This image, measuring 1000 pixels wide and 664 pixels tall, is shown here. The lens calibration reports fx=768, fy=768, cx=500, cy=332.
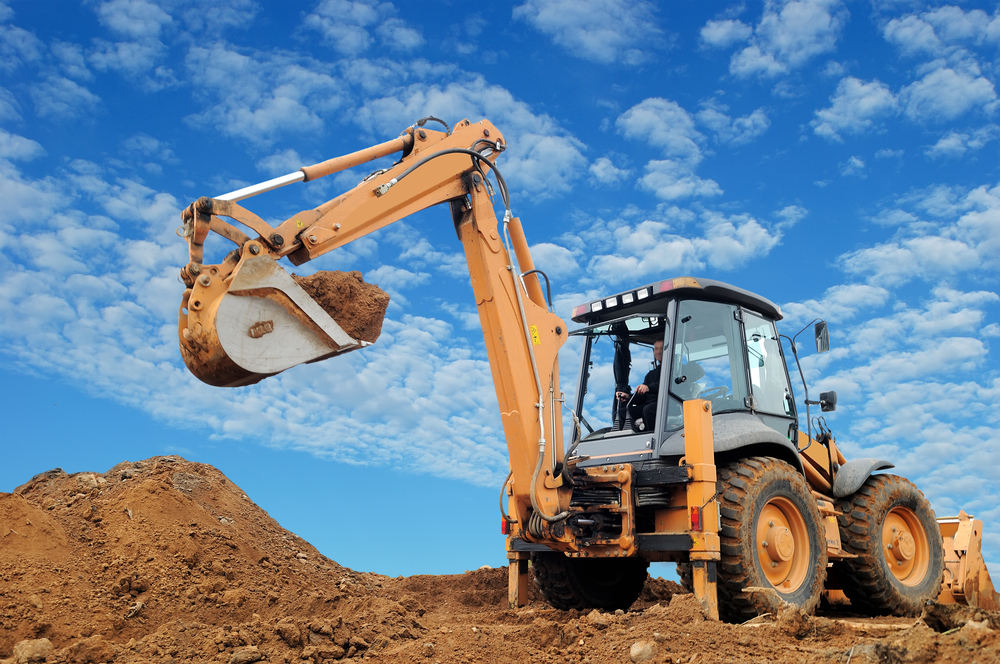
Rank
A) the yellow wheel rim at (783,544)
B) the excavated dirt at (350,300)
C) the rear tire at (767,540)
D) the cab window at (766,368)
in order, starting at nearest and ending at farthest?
the excavated dirt at (350,300), the rear tire at (767,540), the yellow wheel rim at (783,544), the cab window at (766,368)

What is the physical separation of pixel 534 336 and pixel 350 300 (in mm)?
1562

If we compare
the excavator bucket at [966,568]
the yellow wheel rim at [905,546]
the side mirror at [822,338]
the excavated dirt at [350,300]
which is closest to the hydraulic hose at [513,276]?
the excavated dirt at [350,300]

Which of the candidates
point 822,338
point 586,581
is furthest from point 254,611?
point 822,338

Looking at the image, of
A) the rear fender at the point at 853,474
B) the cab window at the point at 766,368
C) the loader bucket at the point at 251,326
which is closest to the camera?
the loader bucket at the point at 251,326

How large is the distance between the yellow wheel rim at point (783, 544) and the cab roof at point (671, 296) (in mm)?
1903

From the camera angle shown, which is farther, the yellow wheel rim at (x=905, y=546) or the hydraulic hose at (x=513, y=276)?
the yellow wheel rim at (x=905, y=546)

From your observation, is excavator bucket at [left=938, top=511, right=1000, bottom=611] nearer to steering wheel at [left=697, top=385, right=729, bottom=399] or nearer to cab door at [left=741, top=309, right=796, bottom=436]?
cab door at [left=741, top=309, right=796, bottom=436]

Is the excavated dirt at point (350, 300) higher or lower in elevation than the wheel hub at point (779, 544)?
higher

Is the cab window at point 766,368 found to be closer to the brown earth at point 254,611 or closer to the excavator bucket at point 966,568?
the brown earth at point 254,611

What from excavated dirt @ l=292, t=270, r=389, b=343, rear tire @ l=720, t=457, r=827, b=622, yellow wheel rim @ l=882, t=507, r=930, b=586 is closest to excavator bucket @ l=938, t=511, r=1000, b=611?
yellow wheel rim @ l=882, t=507, r=930, b=586

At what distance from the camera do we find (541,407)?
6223 millimetres

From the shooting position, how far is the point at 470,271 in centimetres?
637

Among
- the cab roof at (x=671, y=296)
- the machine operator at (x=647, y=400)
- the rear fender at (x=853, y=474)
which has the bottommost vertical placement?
the rear fender at (x=853, y=474)

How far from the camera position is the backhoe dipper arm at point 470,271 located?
17.0ft
